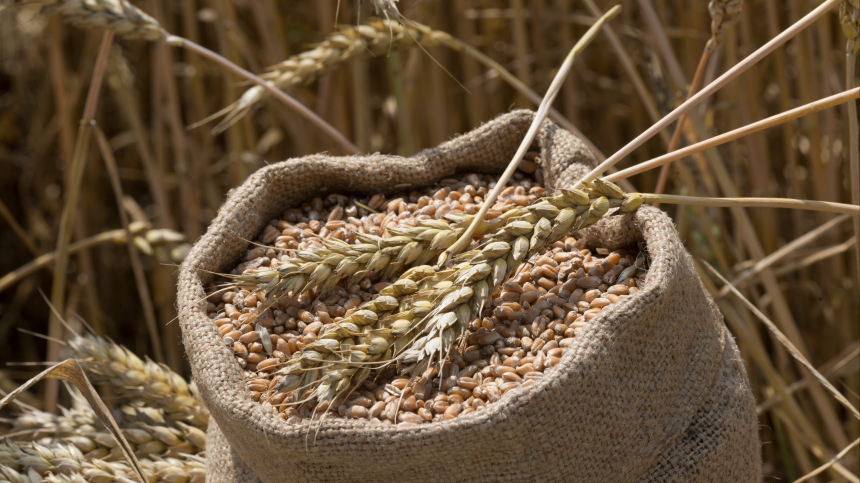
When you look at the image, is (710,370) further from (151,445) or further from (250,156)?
(250,156)

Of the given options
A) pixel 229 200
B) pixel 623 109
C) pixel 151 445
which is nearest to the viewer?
pixel 229 200

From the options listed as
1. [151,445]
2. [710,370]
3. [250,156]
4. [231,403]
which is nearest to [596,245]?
[710,370]

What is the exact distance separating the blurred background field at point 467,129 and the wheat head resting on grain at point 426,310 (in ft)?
1.50

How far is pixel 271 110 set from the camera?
6.91ft

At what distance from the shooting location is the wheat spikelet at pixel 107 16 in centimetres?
106

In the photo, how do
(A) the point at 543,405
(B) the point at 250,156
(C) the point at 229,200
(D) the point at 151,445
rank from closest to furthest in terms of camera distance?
1. (A) the point at 543,405
2. (C) the point at 229,200
3. (D) the point at 151,445
4. (B) the point at 250,156

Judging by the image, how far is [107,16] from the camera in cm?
107

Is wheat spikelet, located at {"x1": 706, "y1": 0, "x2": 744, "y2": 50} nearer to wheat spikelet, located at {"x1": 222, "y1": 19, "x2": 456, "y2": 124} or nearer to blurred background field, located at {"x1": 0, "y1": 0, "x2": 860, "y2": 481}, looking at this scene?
blurred background field, located at {"x1": 0, "y1": 0, "x2": 860, "y2": 481}

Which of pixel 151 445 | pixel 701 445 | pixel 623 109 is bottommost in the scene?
pixel 151 445

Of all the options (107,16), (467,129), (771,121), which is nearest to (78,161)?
(107,16)

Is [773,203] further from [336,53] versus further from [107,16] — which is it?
[107,16]

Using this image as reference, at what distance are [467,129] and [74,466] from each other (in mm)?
1479

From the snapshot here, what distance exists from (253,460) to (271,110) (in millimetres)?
1546

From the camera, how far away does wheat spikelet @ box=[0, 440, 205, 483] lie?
907 millimetres
